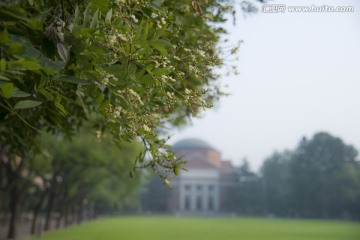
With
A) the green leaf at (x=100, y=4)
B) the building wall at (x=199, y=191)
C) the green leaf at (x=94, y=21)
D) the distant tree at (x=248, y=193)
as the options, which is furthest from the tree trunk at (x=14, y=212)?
the building wall at (x=199, y=191)

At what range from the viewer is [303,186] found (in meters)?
68.6

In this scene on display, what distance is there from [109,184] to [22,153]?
3571 cm

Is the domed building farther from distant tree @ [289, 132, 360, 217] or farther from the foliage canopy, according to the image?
the foliage canopy

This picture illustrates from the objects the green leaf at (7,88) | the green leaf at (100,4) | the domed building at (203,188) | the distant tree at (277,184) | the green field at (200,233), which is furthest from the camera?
the domed building at (203,188)

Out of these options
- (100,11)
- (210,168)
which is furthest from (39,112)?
(210,168)

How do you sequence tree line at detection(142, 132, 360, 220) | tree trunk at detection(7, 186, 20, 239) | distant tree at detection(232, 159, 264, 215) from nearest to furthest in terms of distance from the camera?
tree trunk at detection(7, 186, 20, 239) < tree line at detection(142, 132, 360, 220) < distant tree at detection(232, 159, 264, 215)

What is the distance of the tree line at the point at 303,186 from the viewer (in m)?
64.2

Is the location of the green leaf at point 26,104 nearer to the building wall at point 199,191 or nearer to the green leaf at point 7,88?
the green leaf at point 7,88

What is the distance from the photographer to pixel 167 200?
3302 inches

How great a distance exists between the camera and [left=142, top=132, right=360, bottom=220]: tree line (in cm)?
6425

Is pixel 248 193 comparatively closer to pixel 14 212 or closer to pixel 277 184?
pixel 277 184

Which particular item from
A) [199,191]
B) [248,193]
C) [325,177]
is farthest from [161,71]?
[199,191]

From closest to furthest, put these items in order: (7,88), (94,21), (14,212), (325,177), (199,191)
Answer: (7,88)
(94,21)
(14,212)
(325,177)
(199,191)

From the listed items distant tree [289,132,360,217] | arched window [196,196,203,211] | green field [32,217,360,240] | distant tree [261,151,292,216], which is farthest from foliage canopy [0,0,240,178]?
arched window [196,196,203,211]
